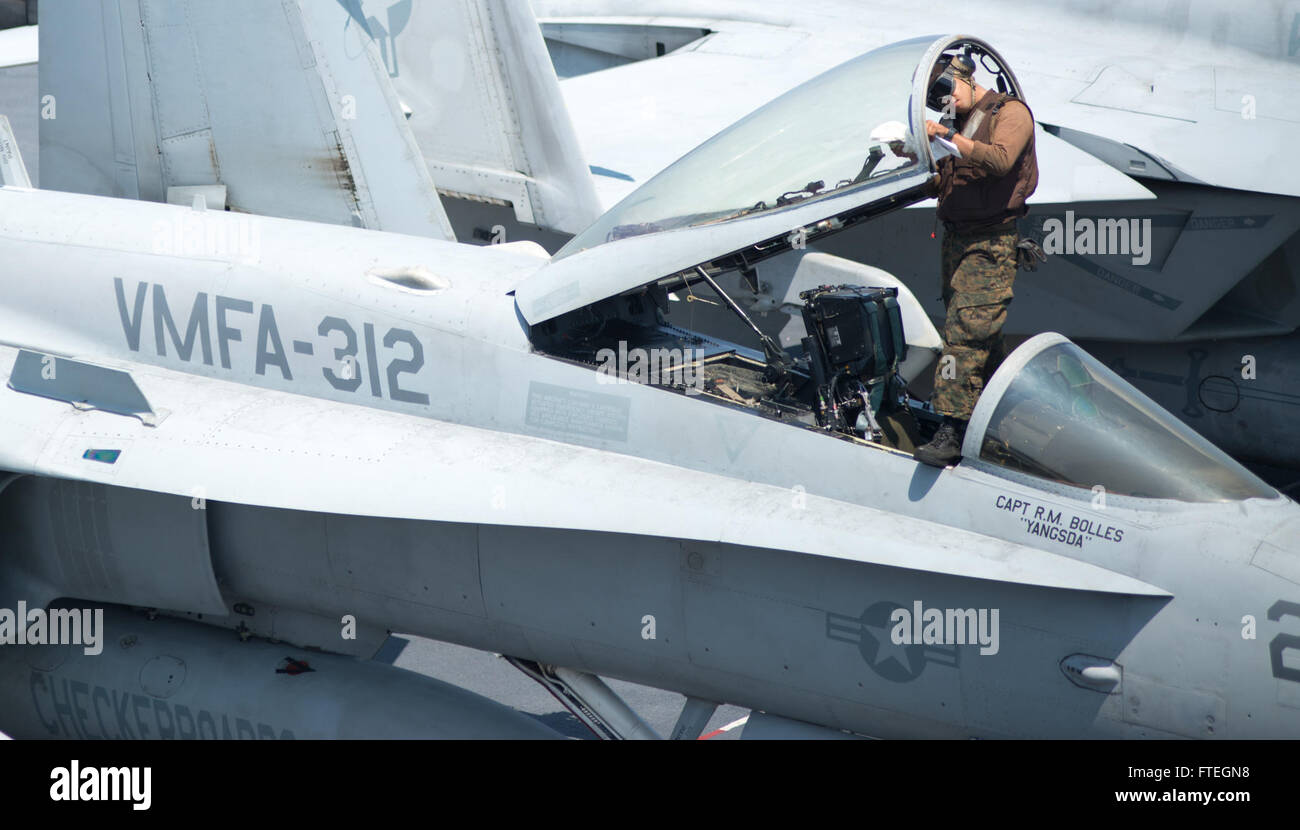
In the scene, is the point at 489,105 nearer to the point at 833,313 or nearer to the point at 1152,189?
the point at 1152,189

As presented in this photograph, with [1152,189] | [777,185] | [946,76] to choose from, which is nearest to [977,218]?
[946,76]

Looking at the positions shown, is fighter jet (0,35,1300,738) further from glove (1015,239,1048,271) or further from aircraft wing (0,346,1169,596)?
glove (1015,239,1048,271)

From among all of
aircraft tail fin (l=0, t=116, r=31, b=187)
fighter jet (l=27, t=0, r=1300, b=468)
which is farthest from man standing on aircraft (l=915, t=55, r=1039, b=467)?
aircraft tail fin (l=0, t=116, r=31, b=187)

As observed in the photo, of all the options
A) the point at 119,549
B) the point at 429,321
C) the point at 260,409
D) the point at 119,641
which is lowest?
the point at 119,641

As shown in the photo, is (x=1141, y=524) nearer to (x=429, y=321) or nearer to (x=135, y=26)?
(x=429, y=321)

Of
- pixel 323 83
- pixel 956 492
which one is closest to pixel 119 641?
pixel 323 83

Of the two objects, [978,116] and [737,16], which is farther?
[737,16]

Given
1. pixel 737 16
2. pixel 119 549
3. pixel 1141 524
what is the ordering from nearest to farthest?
pixel 1141 524 < pixel 119 549 < pixel 737 16

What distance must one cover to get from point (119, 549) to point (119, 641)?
53 centimetres

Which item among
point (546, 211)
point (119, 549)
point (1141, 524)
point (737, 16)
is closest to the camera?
point (1141, 524)

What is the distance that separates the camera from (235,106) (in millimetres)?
6852

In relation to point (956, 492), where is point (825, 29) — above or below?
above

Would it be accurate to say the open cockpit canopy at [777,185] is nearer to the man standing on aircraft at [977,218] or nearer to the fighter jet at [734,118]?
the man standing on aircraft at [977,218]

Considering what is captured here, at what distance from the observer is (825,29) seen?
39.5 feet
